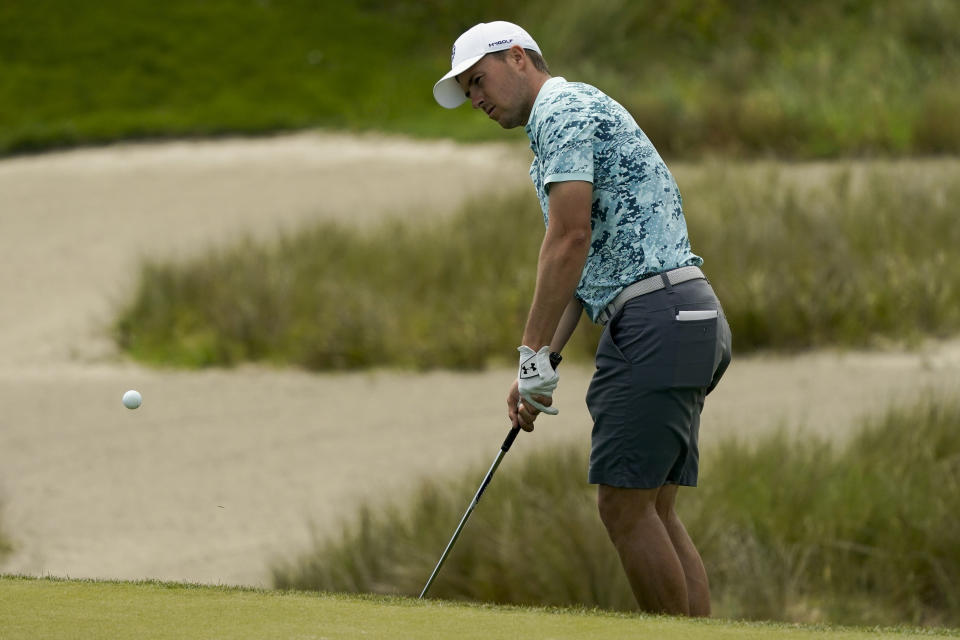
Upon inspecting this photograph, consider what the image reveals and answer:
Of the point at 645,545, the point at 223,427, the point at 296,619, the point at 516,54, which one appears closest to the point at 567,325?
the point at 645,545

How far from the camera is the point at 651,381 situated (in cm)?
413

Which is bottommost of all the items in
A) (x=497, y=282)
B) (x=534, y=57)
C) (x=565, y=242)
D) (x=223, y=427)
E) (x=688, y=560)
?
(x=223, y=427)

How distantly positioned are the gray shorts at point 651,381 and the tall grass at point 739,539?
2127 millimetres

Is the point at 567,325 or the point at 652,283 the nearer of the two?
the point at 652,283

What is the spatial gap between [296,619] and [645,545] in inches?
39.8

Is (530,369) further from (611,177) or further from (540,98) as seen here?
(540,98)

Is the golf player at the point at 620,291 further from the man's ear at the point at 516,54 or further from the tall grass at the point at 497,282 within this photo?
the tall grass at the point at 497,282

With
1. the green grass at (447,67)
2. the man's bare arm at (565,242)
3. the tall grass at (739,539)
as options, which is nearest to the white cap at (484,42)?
the man's bare arm at (565,242)

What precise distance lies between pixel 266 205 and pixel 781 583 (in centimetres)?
1157

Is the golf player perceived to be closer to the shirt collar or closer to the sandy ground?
the shirt collar

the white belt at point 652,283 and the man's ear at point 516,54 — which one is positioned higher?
the man's ear at point 516,54

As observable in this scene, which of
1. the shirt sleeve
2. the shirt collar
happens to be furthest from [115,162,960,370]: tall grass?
the shirt sleeve

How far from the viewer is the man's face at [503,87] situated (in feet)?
14.0

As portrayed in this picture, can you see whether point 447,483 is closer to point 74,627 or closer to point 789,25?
point 74,627
